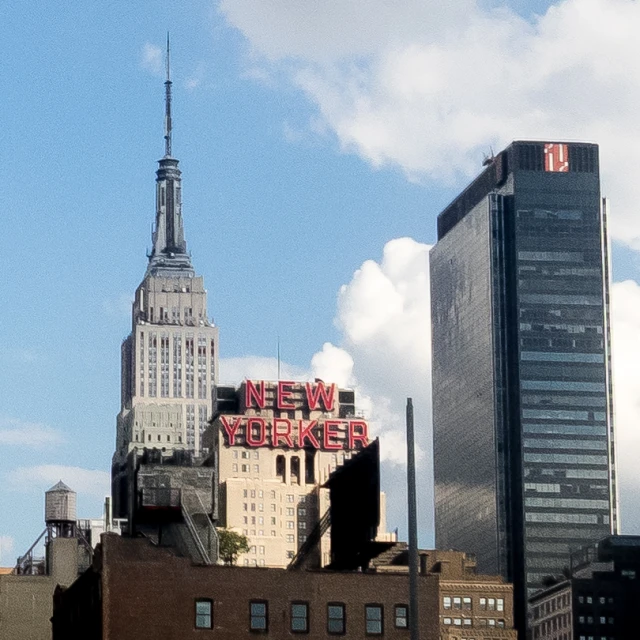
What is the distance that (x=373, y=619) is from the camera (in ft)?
369

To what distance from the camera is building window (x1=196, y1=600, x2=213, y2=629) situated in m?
110

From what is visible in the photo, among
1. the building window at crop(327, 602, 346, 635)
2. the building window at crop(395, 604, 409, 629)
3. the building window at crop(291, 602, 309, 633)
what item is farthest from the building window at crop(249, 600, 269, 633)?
the building window at crop(395, 604, 409, 629)

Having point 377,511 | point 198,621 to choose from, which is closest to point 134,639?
point 198,621

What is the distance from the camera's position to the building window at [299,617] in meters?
112

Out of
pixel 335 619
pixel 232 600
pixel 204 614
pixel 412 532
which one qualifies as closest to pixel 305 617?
pixel 335 619

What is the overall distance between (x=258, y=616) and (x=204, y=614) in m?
2.92

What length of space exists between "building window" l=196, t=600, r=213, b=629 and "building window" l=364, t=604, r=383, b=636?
8.51m

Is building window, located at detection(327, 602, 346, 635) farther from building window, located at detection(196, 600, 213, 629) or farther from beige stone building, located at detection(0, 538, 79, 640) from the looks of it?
beige stone building, located at detection(0, 538, 79, 640)

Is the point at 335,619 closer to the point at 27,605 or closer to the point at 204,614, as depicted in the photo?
the point at 204,614

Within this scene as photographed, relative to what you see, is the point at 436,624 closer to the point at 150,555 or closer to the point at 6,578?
the point at 150,555

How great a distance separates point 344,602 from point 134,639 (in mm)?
11602

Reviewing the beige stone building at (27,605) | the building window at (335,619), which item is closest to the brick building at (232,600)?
the building window at (335,619)

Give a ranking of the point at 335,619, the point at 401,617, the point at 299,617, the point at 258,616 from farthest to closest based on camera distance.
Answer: the point at 401,617 → the point at 335,619 → the point at 299,617 → the point at 258,616

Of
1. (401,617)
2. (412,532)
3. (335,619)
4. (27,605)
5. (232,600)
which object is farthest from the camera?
(27,605)
